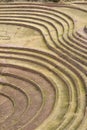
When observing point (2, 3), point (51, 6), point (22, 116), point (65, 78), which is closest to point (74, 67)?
point (65, 78)

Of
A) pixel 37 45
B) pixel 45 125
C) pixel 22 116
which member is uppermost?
pixel 37 45

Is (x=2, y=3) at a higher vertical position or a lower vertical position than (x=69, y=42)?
higher

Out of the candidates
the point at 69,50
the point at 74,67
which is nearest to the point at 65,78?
the point at 74,67

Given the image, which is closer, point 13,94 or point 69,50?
point 13,94

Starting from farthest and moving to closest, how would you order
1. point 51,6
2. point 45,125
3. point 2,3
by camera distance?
point 2,3 → point 51,6 → point 45,125

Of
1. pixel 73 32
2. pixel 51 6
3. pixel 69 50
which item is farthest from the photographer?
pixel 51 6

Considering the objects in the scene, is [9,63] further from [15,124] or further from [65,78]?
[15,124]
